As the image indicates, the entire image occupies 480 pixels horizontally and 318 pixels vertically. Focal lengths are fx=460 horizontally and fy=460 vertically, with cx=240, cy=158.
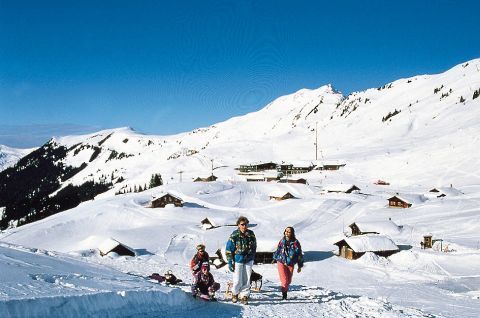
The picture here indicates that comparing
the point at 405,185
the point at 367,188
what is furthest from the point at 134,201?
the point at 405,185

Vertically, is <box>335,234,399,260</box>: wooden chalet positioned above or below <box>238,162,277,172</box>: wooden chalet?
below

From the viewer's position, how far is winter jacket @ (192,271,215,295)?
9.64 meters

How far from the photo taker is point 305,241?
4884cm

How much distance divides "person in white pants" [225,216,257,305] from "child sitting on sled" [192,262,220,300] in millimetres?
Result: 481

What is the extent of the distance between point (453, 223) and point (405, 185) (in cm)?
3620

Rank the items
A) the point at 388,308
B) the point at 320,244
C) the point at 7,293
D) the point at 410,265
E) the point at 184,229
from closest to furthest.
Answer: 1. the point at 7,293
2. the point at 388,308
3. the point at 410,265
4. the point at 320,244
5. the point at 184,229

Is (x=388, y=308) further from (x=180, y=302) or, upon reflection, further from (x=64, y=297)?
(x=64, y=297)

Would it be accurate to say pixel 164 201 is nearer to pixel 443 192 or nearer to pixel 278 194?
pixel 278 194

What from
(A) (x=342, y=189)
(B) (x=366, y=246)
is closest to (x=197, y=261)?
(B) (x=366, y=246)

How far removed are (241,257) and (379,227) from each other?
44.2 meters

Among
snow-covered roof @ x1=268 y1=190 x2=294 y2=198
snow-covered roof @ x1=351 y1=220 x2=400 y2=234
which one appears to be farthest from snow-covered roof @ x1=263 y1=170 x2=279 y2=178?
snow-covered roof @ x1=351 y1=220 x2=400 y2=234

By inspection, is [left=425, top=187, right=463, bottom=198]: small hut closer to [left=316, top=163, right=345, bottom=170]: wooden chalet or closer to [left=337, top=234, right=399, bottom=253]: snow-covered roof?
[left=337, top=234, right=399, bottom=253]: snow-covered roof

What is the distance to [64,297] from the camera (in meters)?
6.56

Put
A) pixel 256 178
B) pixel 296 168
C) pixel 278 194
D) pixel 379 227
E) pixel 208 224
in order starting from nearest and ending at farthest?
1. pixel 379 227
2. pixel 208 224
3. pixel 278 194
4. pixel 256 178
5. pixel 296 168
